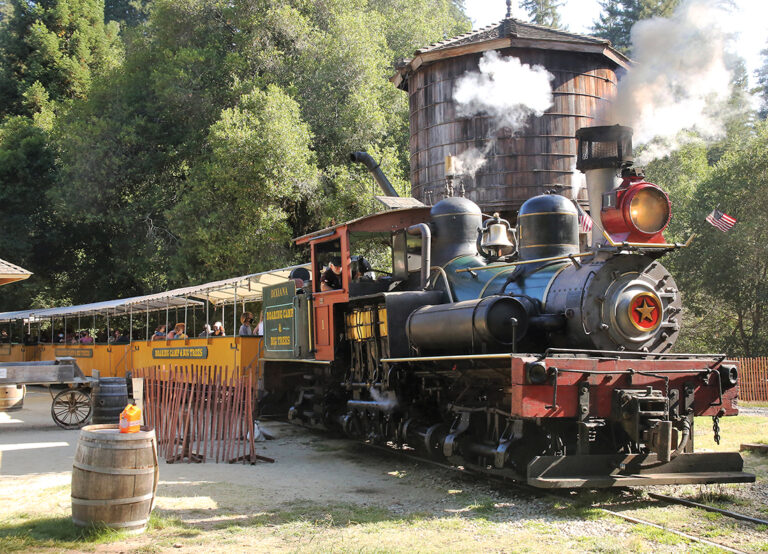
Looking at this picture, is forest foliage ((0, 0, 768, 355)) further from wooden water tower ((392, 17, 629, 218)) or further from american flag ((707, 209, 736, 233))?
american flag ((707, 209, 736, 233))

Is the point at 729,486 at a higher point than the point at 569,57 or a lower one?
lower

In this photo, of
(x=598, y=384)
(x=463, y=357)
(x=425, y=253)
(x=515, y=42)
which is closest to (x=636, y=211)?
(x=598, y=384)

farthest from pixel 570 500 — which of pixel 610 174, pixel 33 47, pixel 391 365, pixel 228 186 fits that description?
pixel 33 47

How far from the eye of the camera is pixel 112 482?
5805mm

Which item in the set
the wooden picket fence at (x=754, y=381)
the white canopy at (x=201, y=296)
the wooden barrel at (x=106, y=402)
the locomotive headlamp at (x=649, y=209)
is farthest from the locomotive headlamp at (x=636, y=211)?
the wooden picket fence at (x=754, y=381)

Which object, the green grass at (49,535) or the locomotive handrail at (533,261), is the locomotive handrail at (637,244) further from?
the green grass at (49,535)

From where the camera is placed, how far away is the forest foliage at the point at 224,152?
23.4 m

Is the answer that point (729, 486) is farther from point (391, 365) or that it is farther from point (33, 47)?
point (33, 47)

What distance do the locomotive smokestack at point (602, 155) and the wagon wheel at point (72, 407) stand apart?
10239mm

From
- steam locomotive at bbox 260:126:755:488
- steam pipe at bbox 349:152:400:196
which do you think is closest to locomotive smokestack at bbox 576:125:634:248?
steam locomotive at bbox 260:126:755:488

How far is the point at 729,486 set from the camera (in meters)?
7.57

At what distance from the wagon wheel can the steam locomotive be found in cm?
634

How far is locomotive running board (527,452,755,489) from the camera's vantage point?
6340mm

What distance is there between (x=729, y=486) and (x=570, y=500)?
1.94 meters
